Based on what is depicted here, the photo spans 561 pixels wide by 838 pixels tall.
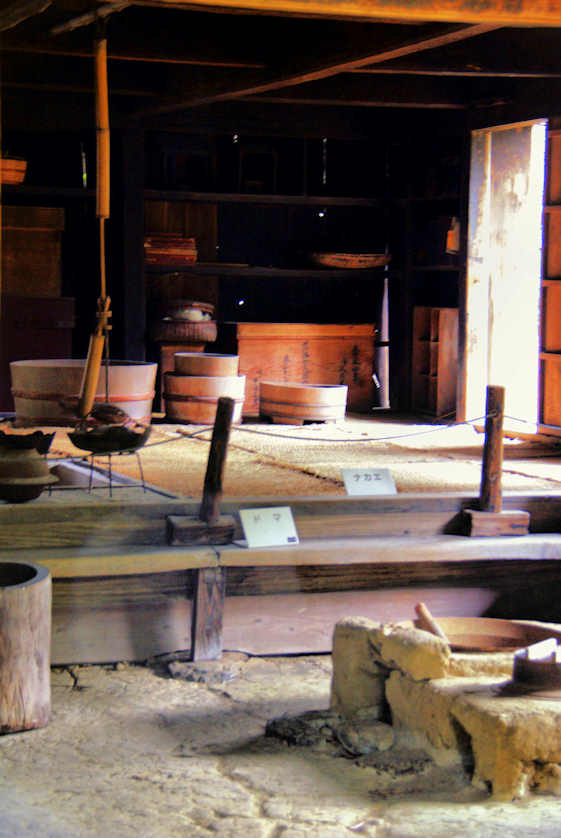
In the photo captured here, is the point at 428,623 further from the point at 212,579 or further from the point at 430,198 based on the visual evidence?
the point at 430,198

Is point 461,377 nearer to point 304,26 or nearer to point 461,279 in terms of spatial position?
point 461,279

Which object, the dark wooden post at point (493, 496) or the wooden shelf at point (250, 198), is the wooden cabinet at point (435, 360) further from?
the dark wooden post at point (493, 496)

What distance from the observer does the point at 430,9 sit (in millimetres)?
4871

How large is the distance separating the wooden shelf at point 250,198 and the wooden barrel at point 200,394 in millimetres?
2158

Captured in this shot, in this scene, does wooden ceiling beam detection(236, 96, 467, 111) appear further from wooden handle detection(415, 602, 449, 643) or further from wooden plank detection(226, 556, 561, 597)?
wooden handle detection(415, 602, 449, 643)

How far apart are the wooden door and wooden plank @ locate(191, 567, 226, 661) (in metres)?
4.37

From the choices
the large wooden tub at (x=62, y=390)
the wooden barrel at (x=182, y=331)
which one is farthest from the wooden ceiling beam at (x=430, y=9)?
the wooden barrel at (x=182, y=331)

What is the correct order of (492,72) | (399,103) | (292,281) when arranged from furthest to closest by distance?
(292,281), (399,103), (492,72)

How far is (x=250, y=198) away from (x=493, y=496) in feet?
18.7

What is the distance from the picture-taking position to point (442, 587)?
6.13 meters

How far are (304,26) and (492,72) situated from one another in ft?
5.16

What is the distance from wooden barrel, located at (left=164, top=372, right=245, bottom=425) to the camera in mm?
8938

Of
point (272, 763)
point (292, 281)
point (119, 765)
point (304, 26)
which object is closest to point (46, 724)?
point (119, 765)

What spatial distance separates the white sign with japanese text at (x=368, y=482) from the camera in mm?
5750
